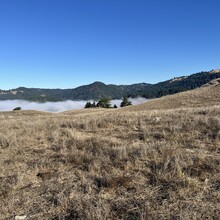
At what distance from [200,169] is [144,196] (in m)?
1.69

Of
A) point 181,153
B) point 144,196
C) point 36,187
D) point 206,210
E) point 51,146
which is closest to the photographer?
point 206,210

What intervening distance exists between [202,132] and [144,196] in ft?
17.0

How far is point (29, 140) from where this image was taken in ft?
29.7

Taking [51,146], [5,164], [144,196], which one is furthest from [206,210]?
[51,146]

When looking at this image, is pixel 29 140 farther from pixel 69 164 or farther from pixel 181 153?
pixel 181 153

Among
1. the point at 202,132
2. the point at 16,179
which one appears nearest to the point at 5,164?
the point at 16,179

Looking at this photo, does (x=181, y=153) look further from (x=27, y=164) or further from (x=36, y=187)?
(x=27, y=164)

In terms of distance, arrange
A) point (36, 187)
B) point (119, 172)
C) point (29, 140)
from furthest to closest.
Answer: point (29, 140), point (119, 172), point (36, 187)

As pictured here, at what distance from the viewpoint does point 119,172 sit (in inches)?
212

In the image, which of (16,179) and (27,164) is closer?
(16,179)

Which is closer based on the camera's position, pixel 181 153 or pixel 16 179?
pixel 16 179

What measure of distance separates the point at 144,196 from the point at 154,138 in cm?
427

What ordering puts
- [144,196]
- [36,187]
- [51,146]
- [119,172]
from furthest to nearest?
[51,146]
[119,172]
[36,187]
[144,196]

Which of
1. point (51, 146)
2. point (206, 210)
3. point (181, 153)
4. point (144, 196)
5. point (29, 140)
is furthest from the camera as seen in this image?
point (29, 140)
